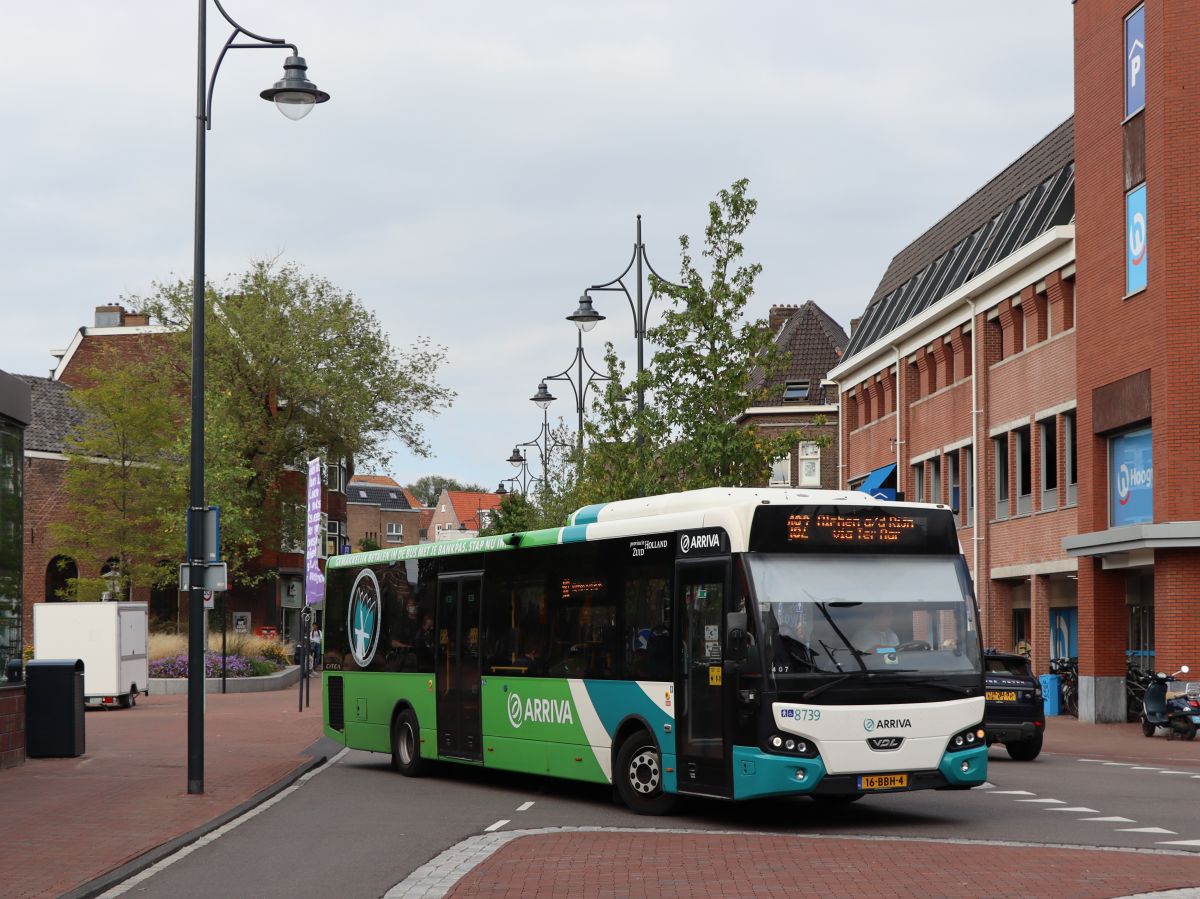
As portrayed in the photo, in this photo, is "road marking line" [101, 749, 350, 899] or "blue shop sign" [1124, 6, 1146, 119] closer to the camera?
"road marking line" [101, 749, 350, 899]

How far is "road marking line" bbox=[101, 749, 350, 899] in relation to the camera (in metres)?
11.5

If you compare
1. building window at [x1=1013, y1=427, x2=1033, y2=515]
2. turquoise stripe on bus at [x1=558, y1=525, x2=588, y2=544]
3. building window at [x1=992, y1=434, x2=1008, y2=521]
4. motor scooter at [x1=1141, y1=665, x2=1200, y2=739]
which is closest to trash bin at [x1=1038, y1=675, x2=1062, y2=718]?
building window at [x1=1013, y1=427, x2=1033, y2=515]

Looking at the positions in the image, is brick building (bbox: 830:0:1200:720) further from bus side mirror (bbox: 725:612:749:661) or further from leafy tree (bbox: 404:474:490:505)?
leafy tree (bbox: 404:474:490:505)

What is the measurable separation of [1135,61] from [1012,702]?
15475mm

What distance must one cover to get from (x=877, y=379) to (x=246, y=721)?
91.9ft

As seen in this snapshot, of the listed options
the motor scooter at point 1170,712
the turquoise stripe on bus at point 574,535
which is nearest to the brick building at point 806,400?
the motor scooter at point 1170,712

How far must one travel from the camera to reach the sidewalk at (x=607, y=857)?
10.8 m

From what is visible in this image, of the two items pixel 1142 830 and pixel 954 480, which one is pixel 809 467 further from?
pixel 1142 830

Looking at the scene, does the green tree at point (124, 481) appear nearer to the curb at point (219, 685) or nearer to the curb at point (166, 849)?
the curb at point (219, 685)

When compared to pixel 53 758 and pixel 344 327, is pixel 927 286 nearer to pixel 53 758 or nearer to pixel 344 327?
pixel 344 327

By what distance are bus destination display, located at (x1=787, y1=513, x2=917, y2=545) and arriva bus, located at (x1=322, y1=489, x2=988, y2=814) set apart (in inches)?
0.6

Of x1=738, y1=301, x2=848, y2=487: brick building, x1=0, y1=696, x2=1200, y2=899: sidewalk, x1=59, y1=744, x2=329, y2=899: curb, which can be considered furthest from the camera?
x1=738, y1=301, x2=848, y2=487: brick building

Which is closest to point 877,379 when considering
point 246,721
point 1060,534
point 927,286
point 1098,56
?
point 927,286

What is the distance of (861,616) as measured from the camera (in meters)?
14.6
